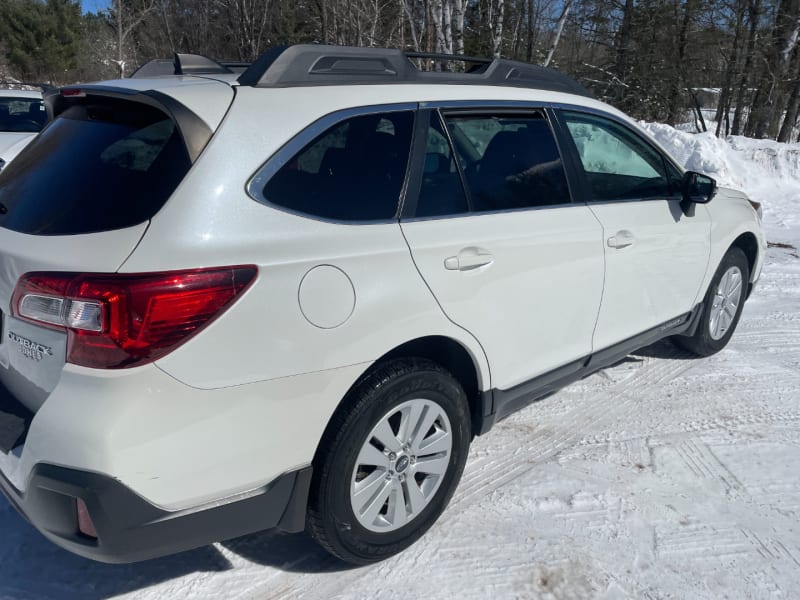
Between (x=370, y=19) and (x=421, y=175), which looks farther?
(x=370, y=19)

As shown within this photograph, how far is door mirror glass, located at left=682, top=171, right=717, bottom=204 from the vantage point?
13.3 ft

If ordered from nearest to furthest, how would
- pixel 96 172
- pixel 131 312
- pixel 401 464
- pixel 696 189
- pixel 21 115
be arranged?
pixel 131 312, pixel 96 172, pixel 401 464, pixel 696 189, pixel 21 115

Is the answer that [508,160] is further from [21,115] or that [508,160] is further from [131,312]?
[21,115]

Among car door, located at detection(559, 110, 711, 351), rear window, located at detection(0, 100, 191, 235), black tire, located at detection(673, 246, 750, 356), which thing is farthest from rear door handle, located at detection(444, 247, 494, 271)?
black tire, located at detection(673, 246, 750, 356)

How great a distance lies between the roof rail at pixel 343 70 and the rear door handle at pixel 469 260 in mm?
729

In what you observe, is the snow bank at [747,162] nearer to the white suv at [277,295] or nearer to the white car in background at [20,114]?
the white car in background at [20,114]

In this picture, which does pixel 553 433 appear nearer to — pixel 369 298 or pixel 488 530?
pixel 488 530

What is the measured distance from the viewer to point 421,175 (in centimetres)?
271

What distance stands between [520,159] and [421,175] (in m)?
0.71

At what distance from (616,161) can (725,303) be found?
1652mm

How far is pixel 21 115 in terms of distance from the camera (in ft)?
29.3

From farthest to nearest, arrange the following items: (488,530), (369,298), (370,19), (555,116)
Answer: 1. (370,19)
2. (555,116)
3. (488,530)
4. (369,298)

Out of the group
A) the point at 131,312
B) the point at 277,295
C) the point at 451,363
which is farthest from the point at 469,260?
the point at 131,312

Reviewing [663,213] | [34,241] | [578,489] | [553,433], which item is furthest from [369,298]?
[663,213]
